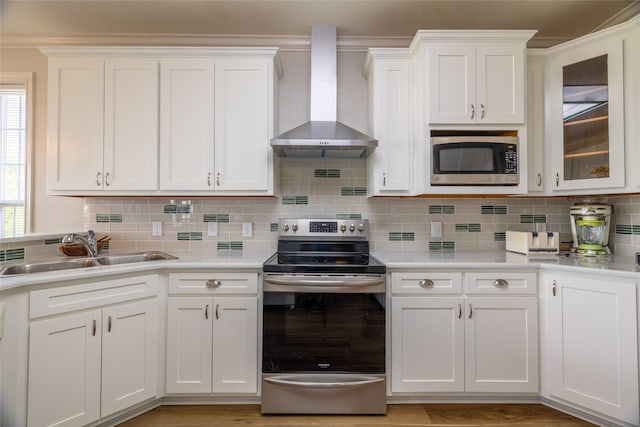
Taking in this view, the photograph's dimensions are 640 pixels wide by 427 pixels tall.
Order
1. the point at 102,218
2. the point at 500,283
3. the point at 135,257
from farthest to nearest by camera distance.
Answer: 1. the point at 102,218
2. the point at 135,257
3. the point at 500,283

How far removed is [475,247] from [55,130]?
11.1ft

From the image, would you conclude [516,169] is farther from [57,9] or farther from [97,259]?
[57,9]

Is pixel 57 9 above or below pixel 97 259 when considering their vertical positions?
above

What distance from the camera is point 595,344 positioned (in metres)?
→ 1.77

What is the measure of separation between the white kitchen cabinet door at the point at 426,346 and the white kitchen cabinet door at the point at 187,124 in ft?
5.32

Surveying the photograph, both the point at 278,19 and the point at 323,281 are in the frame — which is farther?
the point at 278,19

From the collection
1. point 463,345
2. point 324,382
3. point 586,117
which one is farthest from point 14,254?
point 586,117

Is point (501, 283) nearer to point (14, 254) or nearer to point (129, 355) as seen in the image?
point (129, 355)

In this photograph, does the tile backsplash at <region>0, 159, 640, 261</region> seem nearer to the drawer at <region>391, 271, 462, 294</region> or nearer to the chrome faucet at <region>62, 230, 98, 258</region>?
the chrome faucet at <region>62, 230, 98, 258</region>

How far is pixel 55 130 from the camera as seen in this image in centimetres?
223

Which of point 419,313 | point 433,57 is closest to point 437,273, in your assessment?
point 419,313

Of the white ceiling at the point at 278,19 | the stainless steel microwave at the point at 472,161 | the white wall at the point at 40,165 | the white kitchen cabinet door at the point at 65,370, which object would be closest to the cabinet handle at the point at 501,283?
the stainless steel microwave at the point at 472,161

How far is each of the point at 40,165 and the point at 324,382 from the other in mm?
2885

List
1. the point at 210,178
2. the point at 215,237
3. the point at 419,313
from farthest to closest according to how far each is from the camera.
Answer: the point at 215,237 < the point at 210,178 < the point at 419,313
